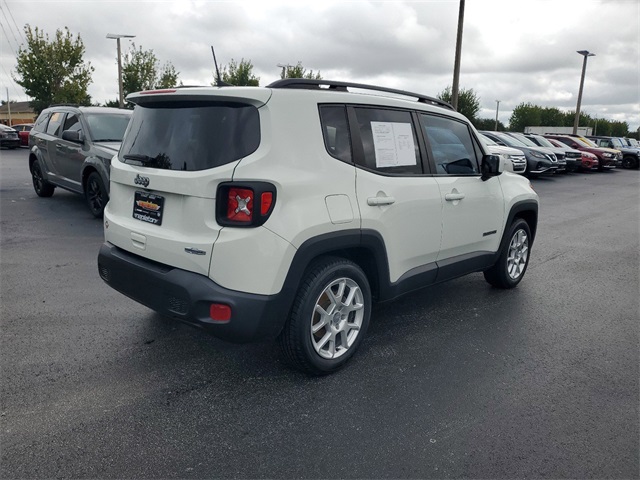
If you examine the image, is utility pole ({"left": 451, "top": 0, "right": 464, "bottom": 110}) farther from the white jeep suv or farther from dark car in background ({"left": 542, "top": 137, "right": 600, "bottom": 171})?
the white jeep suv

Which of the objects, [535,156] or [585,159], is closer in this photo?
[535,156]

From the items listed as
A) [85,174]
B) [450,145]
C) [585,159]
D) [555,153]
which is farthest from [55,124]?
[585,159]

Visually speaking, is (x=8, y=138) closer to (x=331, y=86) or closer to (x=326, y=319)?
(x=331, y=86)

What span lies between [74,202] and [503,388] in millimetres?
9224

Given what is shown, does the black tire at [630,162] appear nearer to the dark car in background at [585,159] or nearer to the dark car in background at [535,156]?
the dark car in background at [585,159]

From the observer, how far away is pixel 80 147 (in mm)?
8680

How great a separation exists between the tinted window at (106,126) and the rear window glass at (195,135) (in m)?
5.72

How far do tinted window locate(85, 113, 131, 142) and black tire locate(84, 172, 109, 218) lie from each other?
76cm

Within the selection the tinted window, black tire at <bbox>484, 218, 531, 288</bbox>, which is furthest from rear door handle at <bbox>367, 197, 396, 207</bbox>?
the tinted window

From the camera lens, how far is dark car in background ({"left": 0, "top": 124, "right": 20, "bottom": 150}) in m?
26.8

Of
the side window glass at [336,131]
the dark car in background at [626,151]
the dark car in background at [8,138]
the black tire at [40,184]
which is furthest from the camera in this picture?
the dark car in background at [626,151]

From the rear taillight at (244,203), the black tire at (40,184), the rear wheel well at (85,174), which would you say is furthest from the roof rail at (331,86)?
the black tire at (40,184)

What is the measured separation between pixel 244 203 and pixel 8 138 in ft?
95.1

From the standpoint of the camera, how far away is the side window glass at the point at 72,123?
8.93 m
